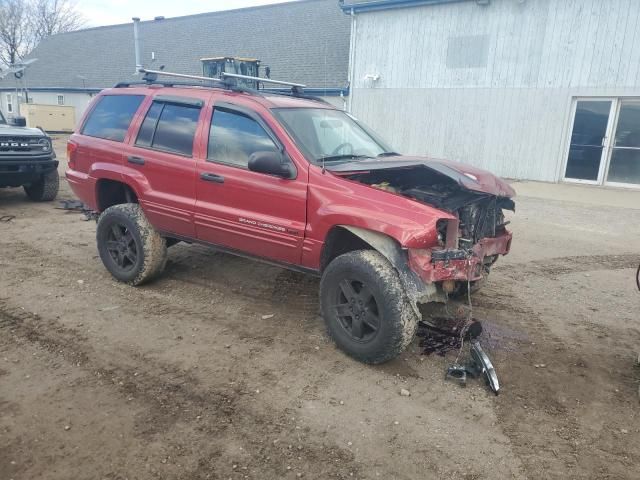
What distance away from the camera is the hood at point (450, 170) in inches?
145

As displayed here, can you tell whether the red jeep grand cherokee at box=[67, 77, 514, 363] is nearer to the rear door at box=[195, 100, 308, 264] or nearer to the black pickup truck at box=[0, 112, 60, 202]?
the rear door at box=[195, 100, 308, 264]

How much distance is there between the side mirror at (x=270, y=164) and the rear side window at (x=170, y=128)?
1.02 metres

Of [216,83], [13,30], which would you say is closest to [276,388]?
[216,83]

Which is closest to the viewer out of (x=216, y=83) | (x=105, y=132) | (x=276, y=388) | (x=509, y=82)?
(x=276, y=388)

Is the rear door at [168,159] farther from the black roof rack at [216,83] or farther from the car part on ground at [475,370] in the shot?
the car part on ground at [475,370]

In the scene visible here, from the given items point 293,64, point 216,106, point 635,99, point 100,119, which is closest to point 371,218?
point 216,106

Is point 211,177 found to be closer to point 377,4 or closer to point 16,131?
point 16,131

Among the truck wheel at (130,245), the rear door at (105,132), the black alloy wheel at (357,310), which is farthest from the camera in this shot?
the rear door at (105,132)

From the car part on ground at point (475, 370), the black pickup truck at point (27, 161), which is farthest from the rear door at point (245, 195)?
the black pickup truck at point (27, 161)

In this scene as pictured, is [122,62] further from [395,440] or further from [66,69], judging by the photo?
[395,440]

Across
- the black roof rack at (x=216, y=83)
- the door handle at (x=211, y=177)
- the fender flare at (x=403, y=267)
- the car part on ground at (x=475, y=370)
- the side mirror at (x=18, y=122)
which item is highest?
the black roof rack at (x=216, y=83)

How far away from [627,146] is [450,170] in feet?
40.5

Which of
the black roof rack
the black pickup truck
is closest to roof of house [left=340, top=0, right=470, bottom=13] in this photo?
the black pickup truck

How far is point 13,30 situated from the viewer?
1791 inches
